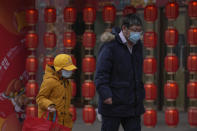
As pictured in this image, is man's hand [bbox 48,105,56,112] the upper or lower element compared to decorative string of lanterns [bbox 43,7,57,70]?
lower

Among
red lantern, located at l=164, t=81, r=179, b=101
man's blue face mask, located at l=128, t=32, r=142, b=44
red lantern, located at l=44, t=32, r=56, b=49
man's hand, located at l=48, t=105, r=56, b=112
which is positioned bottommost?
red lantern, located at l=164, t=81, r=179, b=101

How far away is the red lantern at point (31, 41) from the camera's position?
889 centimetres

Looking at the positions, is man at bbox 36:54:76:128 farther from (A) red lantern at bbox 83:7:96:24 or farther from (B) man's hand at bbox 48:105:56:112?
(A) red lantern at bbox 83:7:96:24

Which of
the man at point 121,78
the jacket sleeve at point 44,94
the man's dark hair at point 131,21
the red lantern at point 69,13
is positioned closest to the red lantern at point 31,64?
the red lantern at point 69,13

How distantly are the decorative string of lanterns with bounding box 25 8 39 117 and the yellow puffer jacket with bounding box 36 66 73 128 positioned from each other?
3.32 m

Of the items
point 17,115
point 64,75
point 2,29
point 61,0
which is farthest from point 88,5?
point 64,75

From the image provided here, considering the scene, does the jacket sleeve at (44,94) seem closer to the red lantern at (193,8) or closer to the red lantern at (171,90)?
the red lantern at (171,90)

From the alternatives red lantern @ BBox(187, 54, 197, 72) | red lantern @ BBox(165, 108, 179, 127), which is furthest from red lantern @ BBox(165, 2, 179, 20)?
red lantern @ BBox(165, 108, 179, 127)

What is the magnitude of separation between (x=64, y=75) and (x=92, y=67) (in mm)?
3621

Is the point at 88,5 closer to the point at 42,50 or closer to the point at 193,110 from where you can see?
the point at 42,50

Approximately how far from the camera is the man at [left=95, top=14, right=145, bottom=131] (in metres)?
5.15

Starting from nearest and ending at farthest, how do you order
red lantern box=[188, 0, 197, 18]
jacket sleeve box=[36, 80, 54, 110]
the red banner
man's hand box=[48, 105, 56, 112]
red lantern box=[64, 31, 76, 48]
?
1. man's hand box=[48, 105, 56, 112]
2. jacket sleeve box=[36, 80, 54, 110]
3. the red banner
4. red lantern box=[188, 0, 197, 18]
5. red lantern box=[64, 31, 76, 48]

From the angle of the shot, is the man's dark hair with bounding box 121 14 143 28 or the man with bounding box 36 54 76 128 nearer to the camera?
the man's dark hair with bounding box 121 14 143 28

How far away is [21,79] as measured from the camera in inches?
348
